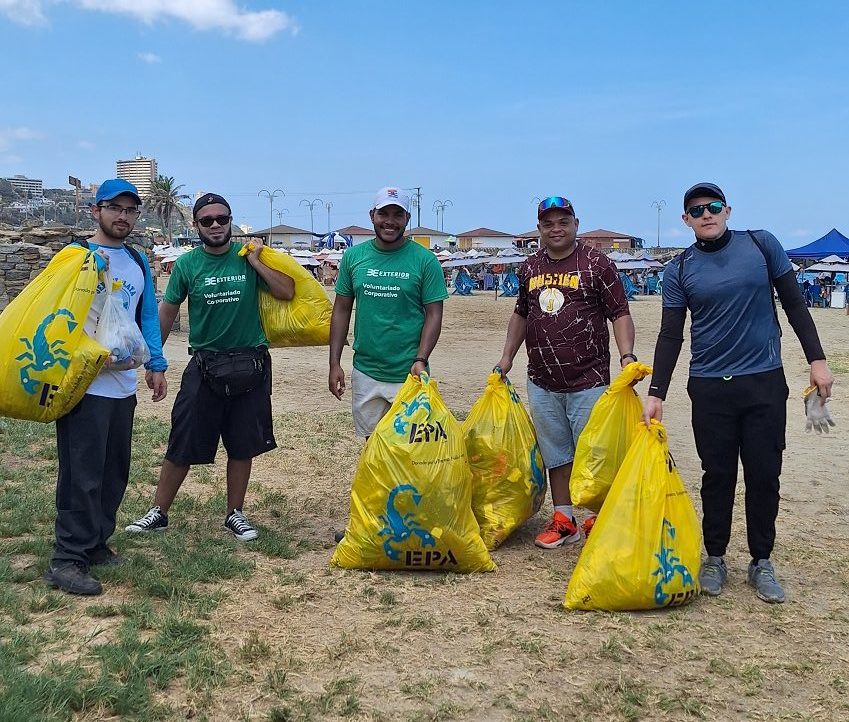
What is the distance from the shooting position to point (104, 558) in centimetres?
369

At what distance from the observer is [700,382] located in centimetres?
353

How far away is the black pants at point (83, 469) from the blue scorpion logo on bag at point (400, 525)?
4.00 ft

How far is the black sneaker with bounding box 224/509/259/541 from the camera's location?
13.8 feet

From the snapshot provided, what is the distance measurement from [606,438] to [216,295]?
6.66 ft

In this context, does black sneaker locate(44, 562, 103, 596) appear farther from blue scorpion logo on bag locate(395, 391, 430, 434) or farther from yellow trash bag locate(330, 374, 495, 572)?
blue scorpion logo on bag locate(395, 391, 430, 434)

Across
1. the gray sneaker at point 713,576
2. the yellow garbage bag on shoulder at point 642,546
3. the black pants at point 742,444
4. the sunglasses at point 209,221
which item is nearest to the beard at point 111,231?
the sunglasses at point 209,221

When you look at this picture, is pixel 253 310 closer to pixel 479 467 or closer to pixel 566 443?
pixel 479 467

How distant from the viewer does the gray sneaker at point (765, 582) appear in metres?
3.46

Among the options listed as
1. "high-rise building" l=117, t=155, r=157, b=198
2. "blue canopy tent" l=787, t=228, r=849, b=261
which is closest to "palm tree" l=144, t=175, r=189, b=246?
"high-rise building" l=117, t=155, r=157, b=198

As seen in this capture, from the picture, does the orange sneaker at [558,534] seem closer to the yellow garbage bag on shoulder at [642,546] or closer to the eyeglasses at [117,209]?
the yellow garbage bag on shoulder at [642,546]

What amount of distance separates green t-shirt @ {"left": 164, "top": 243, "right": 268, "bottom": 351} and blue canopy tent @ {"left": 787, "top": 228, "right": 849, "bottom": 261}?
30.2 metres

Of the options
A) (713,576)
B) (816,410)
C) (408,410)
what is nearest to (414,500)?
(408,410)

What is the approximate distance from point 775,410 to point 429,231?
7399cm

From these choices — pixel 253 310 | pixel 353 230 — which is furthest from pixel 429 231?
pixel 253 310
